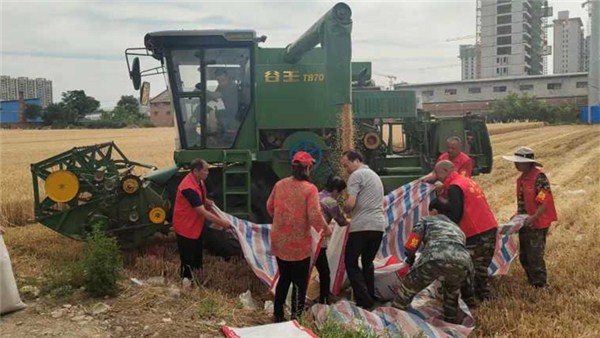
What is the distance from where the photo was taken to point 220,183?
8266 millimetres

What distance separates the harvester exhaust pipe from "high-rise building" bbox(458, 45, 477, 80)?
6031 inches

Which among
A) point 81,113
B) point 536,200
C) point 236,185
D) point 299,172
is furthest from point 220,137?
point 81,113

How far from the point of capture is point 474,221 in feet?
19.2

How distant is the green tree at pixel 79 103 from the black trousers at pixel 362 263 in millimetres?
63641

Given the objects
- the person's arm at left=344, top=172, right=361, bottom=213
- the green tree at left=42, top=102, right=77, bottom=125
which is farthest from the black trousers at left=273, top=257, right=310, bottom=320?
the green tree at left=42, top=102, right=77, bottom=125

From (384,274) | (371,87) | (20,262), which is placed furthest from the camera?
(371,87)

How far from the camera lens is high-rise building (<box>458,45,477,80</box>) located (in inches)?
6107

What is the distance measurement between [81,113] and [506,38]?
76.4 metres

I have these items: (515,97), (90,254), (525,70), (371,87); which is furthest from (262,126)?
(525,70)

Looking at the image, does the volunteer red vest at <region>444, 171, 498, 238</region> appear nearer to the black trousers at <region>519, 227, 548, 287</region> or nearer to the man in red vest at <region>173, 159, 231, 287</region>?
the black trousers at <region>519, 227, 548, 287</region>

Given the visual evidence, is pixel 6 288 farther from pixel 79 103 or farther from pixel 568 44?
pixel 568 44

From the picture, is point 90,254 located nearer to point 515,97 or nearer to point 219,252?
point 219,252

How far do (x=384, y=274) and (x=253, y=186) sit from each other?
2.90 metres

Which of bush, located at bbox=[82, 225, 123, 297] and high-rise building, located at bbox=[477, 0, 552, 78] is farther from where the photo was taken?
high-rise building, located at bbox=[477, 0, 552, 78]
